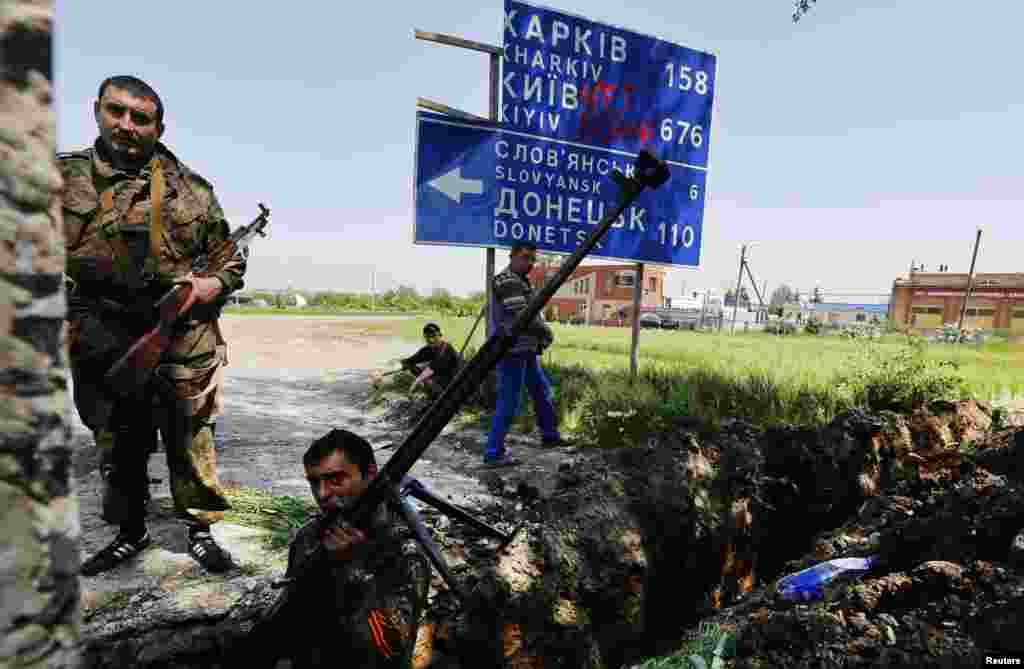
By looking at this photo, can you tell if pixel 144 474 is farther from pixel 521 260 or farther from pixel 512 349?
pixel 521 260

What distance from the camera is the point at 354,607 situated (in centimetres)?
157

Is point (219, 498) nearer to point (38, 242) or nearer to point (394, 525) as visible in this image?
point (394, 525)

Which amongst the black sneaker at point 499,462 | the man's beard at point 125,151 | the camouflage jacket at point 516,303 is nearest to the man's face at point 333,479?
the man's beard at point 125,151

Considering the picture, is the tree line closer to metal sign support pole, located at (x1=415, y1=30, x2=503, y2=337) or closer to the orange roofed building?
the orange roofed building

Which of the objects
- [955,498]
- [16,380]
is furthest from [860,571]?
[16,380]

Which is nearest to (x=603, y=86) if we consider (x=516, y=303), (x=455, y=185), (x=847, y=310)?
(x=455, y=185)

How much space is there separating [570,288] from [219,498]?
166 ft

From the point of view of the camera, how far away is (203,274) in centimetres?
225

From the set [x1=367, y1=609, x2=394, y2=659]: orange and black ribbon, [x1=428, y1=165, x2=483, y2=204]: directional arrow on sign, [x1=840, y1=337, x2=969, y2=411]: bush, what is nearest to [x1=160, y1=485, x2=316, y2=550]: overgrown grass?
[x1=367, y1=609, x2=394, y2=659]: orange and black ribbon

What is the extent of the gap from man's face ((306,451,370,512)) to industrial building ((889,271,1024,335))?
44.6 meters

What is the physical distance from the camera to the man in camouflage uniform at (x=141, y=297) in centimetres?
202

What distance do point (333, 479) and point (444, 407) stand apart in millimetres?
477

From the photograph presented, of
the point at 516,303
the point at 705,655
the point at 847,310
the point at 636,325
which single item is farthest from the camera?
the point at 847,310

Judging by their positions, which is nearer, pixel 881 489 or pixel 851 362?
pixel 881 489
